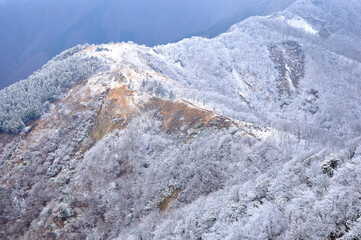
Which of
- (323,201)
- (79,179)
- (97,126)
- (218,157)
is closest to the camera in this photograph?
(323,201)

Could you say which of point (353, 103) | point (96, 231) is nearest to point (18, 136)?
point (96, 231)

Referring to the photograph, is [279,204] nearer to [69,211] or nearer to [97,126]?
[69,211]

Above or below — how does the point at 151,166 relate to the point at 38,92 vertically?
below

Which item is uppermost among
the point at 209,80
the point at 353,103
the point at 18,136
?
the point at 18,136

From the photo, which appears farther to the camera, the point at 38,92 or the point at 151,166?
the point at 38,92

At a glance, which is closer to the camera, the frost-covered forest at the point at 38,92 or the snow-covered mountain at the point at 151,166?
the snow-covered mountain at the point at 151,166

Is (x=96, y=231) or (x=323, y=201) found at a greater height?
(x=323, y=201)

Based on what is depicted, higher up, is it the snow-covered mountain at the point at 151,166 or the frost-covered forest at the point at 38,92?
the frost-covered forest at the point at 38,92

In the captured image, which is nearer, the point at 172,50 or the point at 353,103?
the point at 353,103

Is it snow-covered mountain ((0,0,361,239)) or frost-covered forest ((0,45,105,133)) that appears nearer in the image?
snow-covered mountain ((0,0,361,239))

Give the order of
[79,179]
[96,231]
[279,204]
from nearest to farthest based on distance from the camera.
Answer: [279,204] < [96,231] < [79,179]

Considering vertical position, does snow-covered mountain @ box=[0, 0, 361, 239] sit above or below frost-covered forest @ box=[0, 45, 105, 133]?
below
